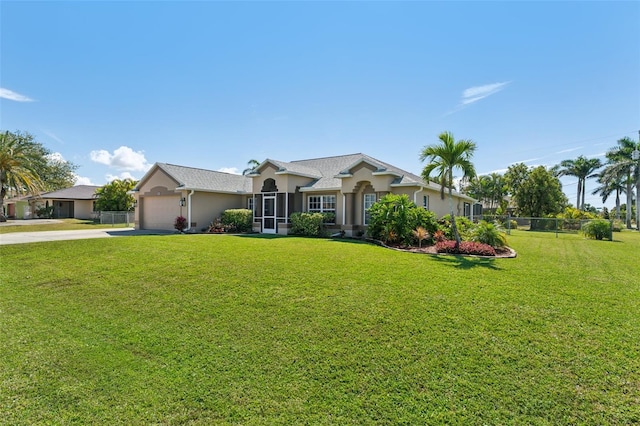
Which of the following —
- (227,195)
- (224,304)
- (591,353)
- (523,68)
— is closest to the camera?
(591,353)

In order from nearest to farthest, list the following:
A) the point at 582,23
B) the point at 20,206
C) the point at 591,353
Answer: the point at 591,353 < the point at 582,23 < the point at 20,206

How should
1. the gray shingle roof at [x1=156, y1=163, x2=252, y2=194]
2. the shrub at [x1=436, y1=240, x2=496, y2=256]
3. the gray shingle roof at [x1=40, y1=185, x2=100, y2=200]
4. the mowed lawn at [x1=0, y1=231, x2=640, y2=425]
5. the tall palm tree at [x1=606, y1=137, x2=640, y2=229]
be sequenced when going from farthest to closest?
the gray shingle roof at [x1=40, y1=185, x2=100, y2=200]
the tall palm tree at [x1=606, y1=137, x2=640, y2=229]
the gray shingle roof at [x1=156, y1=163, x2=252, y2=194]
the shrub at [x1=436, y1=240, x2=496, y2=256]
the mowed lawn at [x1=0, y1=231, x2=640, y2=425]

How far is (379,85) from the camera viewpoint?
16078 millimetres

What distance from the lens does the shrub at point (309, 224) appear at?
18906 mm

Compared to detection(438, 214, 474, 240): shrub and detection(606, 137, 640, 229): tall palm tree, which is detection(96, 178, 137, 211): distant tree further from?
detection(606, 137, 640, 229): tall palm tree

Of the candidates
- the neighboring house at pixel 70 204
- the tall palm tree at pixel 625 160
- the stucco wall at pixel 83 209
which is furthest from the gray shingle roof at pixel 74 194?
the tall palm tree at pixel 625 160

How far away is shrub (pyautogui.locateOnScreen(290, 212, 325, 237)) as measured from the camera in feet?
62.0

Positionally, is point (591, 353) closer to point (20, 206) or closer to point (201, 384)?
point (201, 384)

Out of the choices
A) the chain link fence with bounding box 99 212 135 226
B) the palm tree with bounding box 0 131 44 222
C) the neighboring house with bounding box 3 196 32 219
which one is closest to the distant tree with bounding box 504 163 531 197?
the chain link fence with bounding box 99 212 135 226

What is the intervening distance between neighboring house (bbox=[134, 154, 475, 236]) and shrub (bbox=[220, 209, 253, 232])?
56cm

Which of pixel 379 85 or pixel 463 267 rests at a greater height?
pixel 379 85

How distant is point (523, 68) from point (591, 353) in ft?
52.8

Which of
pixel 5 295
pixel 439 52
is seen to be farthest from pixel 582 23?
pixel 5 295

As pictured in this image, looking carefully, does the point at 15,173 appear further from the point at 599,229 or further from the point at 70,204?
the point at 599,229
